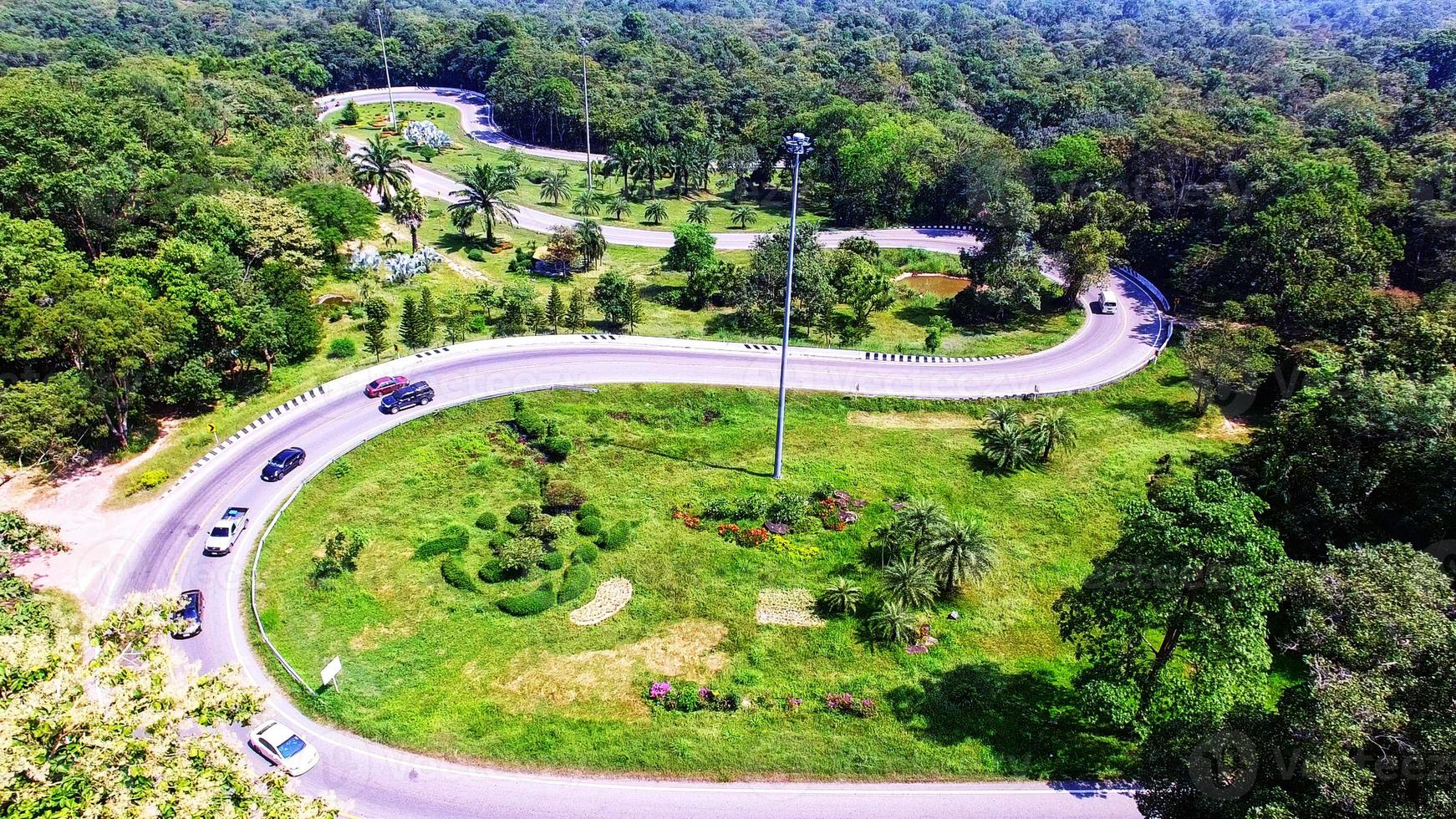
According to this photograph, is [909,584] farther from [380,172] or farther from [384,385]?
[380,172]

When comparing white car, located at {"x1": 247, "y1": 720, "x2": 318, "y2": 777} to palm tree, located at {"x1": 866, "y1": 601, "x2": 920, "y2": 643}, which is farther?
palm tree, located at {"x1": 866, "y1": 601, "x2": 920, "y2": 643}

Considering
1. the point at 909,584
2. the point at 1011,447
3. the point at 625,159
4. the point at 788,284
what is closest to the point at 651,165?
the point at 625,159

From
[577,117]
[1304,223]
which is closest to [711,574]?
[1304,223]

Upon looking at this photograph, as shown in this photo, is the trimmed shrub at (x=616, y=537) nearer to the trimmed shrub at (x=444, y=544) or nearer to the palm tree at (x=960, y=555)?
Answer: the trimmed shrub at (x=444, y=544)

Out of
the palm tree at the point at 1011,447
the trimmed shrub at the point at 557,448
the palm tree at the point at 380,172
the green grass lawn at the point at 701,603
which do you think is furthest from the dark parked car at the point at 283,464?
the palm tree at the point at 380,172

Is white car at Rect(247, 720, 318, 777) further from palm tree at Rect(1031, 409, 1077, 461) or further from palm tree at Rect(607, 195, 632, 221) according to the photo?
palm tree at Rect(607, 195, 632, 221)

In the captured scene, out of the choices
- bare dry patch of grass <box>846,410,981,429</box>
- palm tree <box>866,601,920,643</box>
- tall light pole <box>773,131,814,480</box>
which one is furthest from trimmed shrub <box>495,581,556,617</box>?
bare dry patch of grass <box>846,410,981,429</box>

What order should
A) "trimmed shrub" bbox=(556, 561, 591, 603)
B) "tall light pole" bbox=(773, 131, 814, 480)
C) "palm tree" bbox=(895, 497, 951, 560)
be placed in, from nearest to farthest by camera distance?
1. "tall light pole" bbox=(773, 131, 814, 480)
2. "trimmed shrub" bbox=(556, 561, 591, 603)
3. "palm tree" bbox=(895, 497, 951, 560)
